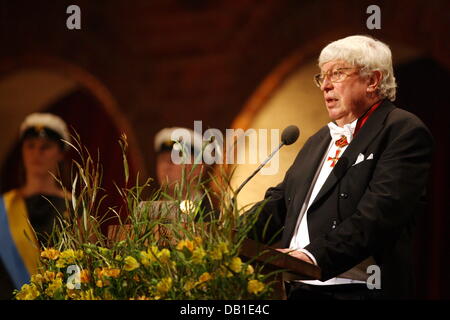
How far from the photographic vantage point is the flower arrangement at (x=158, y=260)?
6.61 ft

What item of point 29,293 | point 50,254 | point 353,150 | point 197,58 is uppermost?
point 197,58

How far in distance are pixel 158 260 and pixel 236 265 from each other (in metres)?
0.21

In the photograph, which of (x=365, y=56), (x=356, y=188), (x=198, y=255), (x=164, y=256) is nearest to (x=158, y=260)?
(x=164, y=256)

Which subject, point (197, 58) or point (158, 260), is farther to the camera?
point (197, 58)

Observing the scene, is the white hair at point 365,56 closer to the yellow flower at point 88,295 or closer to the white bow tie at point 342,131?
the white bow tie at point 342,131

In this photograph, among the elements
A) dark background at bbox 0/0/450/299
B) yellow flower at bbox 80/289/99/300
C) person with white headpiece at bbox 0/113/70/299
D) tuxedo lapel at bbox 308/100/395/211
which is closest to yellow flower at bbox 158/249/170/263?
yellow flower at bbox 80/289/99/300

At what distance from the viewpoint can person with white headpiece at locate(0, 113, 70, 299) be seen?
15.2ft

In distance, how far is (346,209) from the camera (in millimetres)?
2633

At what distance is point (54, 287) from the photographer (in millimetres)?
2244

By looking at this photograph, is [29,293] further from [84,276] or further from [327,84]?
[327,84]

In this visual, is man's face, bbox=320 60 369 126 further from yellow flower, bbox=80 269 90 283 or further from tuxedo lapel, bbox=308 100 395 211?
yellow flower, bbox=80 269 90 283

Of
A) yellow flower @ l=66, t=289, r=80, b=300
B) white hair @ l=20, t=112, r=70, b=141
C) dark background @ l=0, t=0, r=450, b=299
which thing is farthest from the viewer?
white hair @ l=20, t=112, r=70, b=141

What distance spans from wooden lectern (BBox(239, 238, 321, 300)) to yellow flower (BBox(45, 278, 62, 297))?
53cm

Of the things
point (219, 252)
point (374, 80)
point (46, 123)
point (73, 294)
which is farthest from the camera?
point (46, 123)
